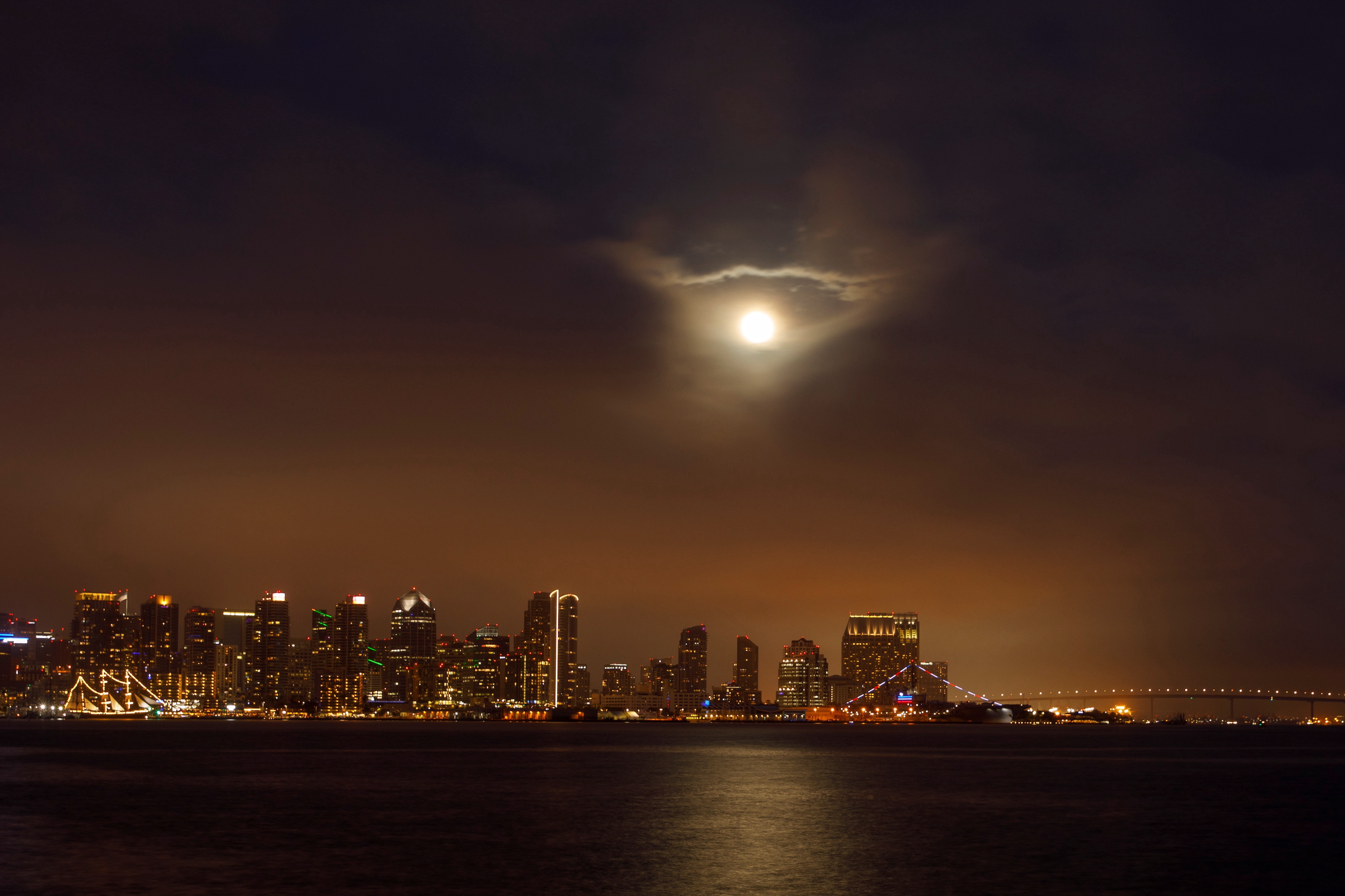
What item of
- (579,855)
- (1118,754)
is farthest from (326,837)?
(1118,754)

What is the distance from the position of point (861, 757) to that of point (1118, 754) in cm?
4320

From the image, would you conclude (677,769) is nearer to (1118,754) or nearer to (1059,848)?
(1059,848)

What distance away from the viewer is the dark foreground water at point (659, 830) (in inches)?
1858

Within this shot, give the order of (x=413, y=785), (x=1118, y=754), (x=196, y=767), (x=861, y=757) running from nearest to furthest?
1. (x=413, y=785)
2. (x=196, y=767)
3. (x=861, y=757)
4. (x=1118, y=754)

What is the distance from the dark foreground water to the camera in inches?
1858

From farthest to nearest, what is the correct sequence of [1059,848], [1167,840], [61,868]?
[1167,840]
[1059,848]
[61,868]

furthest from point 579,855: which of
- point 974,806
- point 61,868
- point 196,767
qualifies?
point 196,767

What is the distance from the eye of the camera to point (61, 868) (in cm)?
4909

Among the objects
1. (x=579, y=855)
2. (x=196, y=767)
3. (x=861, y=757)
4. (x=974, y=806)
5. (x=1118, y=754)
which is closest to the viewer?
(x=579, y=855)

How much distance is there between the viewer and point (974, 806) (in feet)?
258

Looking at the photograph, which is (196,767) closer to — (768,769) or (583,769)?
(583,769)

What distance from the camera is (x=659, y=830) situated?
63.4 m

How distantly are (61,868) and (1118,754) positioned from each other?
498 feet

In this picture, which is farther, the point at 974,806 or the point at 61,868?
the point at 974,806
